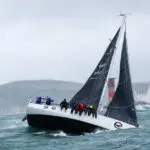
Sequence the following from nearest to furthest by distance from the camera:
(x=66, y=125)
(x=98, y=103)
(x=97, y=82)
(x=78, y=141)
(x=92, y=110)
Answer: (x=78, y=141), (x=66, y=125), (x=92, y=110), (x=98, y=103), (x=97, y=82)

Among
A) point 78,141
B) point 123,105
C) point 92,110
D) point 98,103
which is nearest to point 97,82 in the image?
point 98,103

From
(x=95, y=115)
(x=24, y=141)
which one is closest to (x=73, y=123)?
(x=95, y=115)

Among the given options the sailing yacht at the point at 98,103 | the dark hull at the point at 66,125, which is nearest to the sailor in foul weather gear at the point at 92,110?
the sailing yacht at the point at 98,103

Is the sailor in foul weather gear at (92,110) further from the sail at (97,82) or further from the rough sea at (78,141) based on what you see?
the sail at (97,82)

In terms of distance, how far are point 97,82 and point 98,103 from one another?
2.14m

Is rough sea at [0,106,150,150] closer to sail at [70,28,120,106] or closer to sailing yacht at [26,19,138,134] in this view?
sailing yacht at [26,19,138,134]

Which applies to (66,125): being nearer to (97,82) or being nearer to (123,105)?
(97,82)

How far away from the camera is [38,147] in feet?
139

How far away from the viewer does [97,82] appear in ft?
189

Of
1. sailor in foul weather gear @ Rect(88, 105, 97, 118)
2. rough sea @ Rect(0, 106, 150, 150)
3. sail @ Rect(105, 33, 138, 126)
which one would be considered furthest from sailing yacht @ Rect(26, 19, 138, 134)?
rough sea @ Rect(0, 106, 150, 150)

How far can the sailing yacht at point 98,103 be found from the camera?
172ft

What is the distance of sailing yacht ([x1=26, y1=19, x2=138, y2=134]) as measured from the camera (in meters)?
52.4

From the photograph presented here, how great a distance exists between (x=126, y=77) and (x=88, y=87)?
4034mm

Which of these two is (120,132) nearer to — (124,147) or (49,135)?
(49,135)
